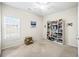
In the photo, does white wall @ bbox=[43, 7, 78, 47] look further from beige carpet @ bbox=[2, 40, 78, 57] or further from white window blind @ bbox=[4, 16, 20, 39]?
white window blind @ bbox=[4, 16, 20, 39]

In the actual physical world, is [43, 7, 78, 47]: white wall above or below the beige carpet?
above

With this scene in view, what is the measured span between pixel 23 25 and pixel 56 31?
2102 millimetres

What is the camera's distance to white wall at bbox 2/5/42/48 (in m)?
3.29

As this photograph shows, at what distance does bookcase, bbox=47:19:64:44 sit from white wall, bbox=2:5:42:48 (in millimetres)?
815

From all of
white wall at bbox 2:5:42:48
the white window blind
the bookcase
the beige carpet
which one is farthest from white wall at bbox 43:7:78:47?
the white window blind

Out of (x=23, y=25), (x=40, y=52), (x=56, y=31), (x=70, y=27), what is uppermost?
(x=23, y=25)

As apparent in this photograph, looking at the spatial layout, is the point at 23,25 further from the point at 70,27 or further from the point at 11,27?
the point at 70,27

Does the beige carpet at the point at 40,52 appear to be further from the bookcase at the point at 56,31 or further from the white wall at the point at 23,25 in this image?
the bookcase at the point at 56,31

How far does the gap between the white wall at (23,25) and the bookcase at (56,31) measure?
0.82 meters

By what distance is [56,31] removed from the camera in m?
4.37

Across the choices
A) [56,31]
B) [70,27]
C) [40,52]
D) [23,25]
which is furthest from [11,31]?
Answer: [70,27]

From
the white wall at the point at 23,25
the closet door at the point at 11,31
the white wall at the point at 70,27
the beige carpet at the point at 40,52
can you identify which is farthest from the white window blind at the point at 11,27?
the white wall at the point at 70,27

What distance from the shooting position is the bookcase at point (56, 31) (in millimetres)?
4017

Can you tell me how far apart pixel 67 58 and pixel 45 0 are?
84.5 inches
